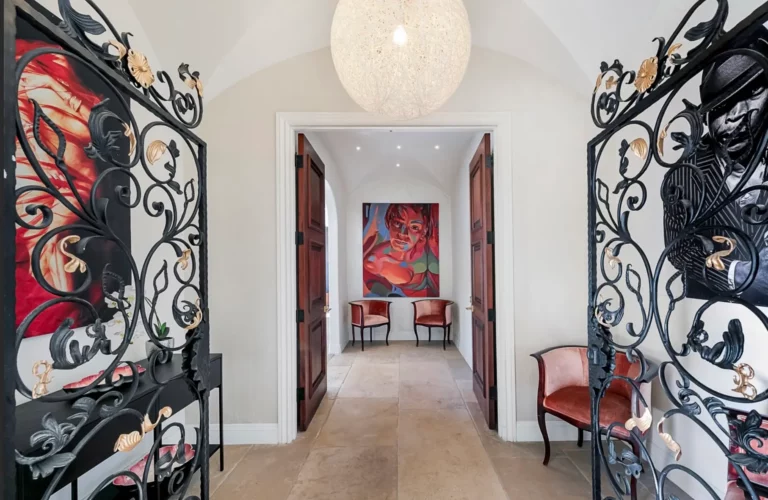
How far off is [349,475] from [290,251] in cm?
166

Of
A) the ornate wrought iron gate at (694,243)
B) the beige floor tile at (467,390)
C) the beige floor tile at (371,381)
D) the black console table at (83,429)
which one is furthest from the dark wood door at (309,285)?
the ornate wrought iron gate at (694,243)

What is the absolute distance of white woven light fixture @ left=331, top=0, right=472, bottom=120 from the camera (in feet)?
4.89

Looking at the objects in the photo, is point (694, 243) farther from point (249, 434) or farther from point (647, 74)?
point (249, 434)

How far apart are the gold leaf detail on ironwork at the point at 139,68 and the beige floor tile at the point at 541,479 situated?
8.78 feet

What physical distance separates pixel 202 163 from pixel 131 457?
6.41 ft

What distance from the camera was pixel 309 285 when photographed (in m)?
3.06

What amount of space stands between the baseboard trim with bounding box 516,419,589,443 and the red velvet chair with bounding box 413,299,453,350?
3110 mm

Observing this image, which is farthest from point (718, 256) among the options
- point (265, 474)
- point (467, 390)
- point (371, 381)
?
point (371, 381)

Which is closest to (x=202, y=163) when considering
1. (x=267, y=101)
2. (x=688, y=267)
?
(x=267, y=101)

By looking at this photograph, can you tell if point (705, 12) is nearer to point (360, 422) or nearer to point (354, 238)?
point (360, 422)

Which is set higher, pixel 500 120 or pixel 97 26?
pixel 500 120

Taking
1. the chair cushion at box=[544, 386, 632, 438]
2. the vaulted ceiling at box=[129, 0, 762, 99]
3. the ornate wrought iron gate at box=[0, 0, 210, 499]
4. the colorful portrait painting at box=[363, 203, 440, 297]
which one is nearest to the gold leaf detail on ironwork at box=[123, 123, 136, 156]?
the ornate wrought iron gate at box=[0, 0, 210, 499]

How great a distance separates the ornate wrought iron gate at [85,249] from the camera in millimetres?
681

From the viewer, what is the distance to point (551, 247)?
8.89 ft
